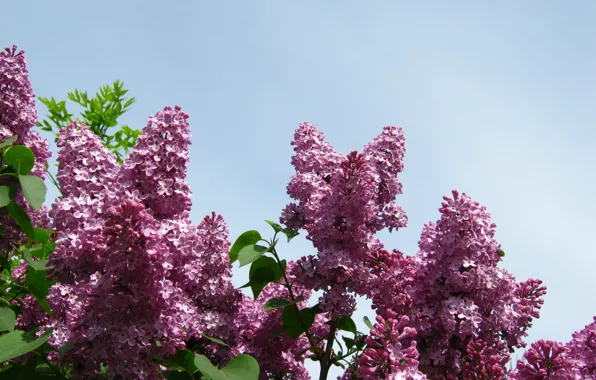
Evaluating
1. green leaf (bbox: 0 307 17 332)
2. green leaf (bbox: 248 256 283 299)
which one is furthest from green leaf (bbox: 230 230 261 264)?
green leaf (bbox: 0 307 17 332)

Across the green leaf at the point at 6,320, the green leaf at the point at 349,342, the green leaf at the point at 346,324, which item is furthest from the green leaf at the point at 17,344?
the green leaf at the point at 349,342

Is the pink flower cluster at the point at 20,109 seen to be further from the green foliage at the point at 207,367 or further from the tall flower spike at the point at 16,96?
the green foliage at the point at 207,367

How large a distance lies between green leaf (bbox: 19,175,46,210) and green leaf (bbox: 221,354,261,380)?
1.26 metres

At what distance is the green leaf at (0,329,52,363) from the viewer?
2.77 metres

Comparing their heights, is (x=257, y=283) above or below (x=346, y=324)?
above

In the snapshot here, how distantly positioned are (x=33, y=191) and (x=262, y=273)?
139 centimetres

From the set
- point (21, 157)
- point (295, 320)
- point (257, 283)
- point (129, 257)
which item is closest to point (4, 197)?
point (21, 157)

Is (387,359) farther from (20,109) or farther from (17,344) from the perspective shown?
(20,109)

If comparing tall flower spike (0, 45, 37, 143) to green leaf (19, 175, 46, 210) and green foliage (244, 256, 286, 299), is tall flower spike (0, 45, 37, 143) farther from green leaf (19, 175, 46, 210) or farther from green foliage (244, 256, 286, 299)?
green foliage (244, 256, 286, 299)

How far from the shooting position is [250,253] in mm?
3545

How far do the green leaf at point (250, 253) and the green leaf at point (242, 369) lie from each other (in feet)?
1.70

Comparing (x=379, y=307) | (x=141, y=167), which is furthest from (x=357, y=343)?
(x=141, y=167)

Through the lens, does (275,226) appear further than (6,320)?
Yes

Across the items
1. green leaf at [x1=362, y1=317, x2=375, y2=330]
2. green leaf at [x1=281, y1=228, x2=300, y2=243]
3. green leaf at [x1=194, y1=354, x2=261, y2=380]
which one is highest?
green leaf at [x1=281, y1=228, x2=300, y2=243]
